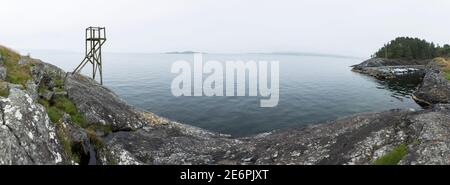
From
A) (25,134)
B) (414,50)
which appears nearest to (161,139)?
(25,134)

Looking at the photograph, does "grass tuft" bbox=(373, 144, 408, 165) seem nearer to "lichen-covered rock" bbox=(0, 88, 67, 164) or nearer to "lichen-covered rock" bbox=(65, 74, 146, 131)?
"lichen-covered rock" bbox=(0, 88, 67, 164)

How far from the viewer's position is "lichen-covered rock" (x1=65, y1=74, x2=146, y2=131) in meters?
28.6

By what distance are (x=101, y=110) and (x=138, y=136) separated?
524cm

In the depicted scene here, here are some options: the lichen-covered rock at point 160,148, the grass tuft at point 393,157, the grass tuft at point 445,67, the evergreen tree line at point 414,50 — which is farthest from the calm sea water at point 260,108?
the evergreen tree line at point 414,50

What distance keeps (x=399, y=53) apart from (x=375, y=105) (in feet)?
426

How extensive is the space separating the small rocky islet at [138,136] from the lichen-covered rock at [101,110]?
0.30ft

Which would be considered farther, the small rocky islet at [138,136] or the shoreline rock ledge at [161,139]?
the small rocky islet at [138,136]

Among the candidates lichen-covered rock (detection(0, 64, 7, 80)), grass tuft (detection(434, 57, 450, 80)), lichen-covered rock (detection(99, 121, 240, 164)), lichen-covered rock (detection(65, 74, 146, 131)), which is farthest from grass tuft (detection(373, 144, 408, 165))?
grass tuft (detection(434, 57, 450, 80))

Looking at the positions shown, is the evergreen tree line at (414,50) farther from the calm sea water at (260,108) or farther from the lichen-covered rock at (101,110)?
the lichen-covered rock at (101,110)

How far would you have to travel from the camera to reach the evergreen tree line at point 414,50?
6619 inches

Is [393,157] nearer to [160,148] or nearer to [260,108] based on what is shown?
[160,148]

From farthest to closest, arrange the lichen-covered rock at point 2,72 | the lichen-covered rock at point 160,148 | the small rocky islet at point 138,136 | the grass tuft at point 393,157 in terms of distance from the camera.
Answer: the lichen-covered rock at point 160,148 < the lichen-covered rock at point 2,72 < the grass tuft at point 393,157 < the small rocky islet at point 138,136
